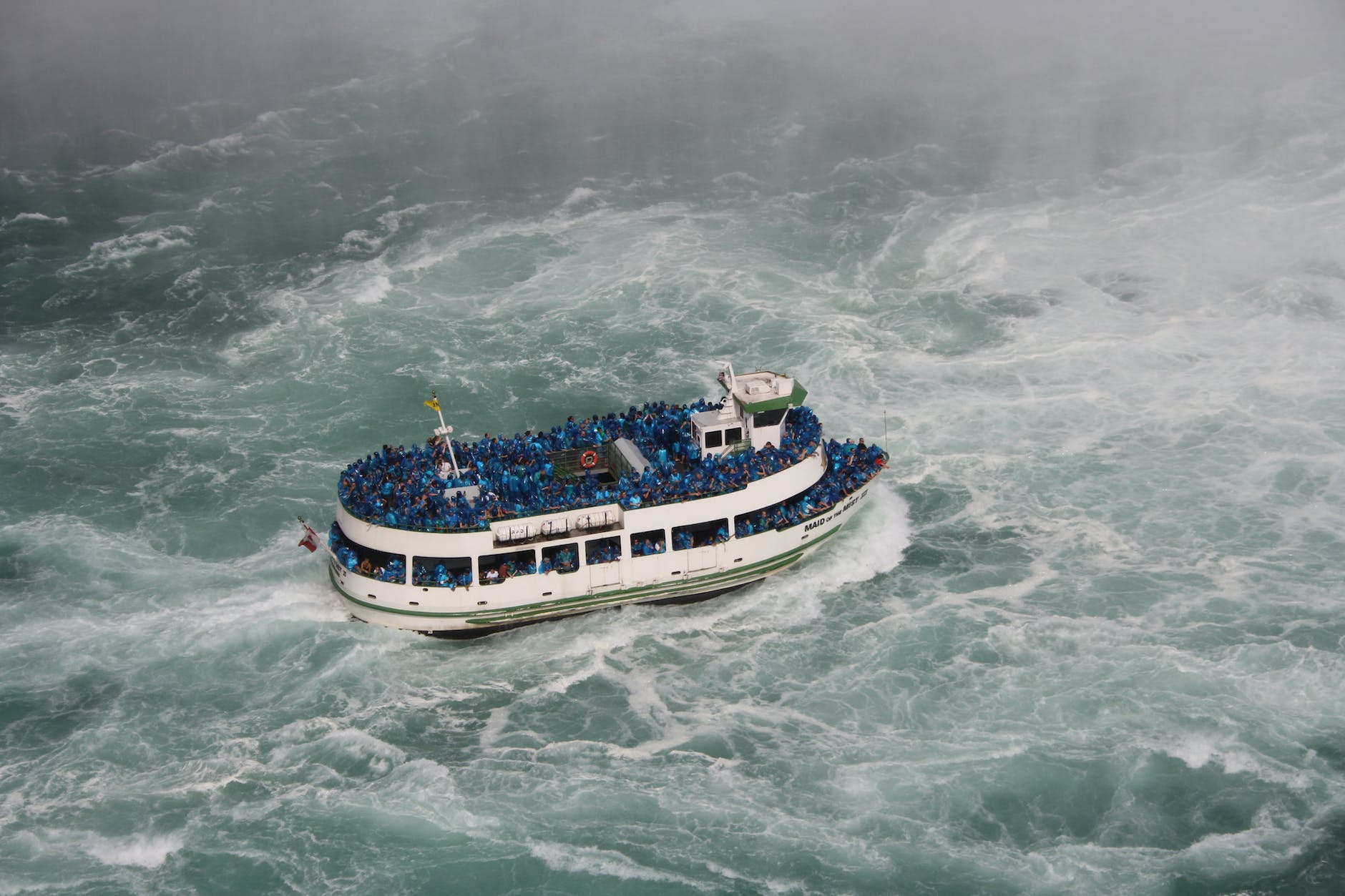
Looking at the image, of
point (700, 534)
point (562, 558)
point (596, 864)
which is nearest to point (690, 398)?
point (700, 534)

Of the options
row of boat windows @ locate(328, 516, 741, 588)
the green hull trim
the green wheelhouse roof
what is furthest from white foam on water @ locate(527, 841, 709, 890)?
the green wheelhouse roof

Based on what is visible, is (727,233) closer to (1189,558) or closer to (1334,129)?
(1189,558)

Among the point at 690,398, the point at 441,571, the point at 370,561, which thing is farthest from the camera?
the point at 690,398

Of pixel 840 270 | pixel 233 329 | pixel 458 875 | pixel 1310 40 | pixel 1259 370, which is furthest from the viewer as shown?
pixel 1310 40

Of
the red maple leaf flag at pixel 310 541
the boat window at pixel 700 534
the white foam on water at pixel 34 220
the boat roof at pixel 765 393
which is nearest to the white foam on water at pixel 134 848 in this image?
the red maple leaf flag at pixel 310 541

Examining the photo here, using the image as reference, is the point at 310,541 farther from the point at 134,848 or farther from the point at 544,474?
the point at 134,848

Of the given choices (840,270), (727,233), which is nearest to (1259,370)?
(840,270)

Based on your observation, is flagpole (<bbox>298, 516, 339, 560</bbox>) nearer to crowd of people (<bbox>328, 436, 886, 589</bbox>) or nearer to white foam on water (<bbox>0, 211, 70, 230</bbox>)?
crowd of people (<bbox>328, 436, 886, 589</bbox>)
